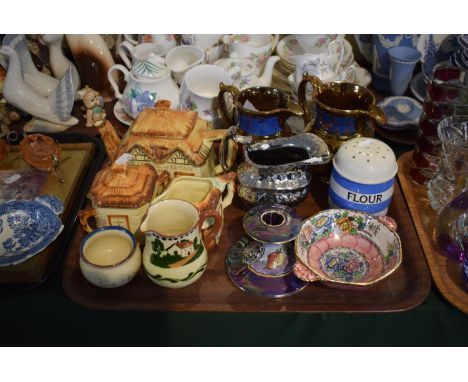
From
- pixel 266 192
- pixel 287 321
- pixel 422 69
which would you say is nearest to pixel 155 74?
pixel 266 192

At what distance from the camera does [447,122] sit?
3.27 feet

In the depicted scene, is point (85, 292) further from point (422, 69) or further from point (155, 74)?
point (422, 69)

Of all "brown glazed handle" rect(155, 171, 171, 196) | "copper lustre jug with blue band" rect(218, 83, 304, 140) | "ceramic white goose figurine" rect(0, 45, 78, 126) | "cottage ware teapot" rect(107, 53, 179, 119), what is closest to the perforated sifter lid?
"copper lustre jug with blue band" rect(218, 83, 304, 140)

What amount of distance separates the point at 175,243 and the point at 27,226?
1.19ft

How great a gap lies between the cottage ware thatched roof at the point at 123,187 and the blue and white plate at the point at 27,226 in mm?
139

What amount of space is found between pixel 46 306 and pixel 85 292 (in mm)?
79

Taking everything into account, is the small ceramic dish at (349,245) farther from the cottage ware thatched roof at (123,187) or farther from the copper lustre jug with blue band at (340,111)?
the cottage ware thatched roof at (123,187)

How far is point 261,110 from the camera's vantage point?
109 centimetres

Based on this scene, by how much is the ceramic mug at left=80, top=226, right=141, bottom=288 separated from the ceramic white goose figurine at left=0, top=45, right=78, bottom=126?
0.52 metres

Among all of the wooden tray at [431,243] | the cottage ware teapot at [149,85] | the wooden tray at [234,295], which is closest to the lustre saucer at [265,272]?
the wooden tray at [234,295]

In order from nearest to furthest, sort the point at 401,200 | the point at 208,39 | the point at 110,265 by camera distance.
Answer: the point at 110,265
the point at 401,200
the point at 208,39

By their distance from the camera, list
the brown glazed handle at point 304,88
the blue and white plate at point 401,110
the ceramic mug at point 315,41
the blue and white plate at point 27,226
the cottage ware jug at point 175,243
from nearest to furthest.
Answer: the cottage ware jug at point 175,243 → the blue and white plate at point 27,226 → the brown glazed handle at point 304,88 → the blue and white plate at point 401,110 → the ceramic mug at point 315,41

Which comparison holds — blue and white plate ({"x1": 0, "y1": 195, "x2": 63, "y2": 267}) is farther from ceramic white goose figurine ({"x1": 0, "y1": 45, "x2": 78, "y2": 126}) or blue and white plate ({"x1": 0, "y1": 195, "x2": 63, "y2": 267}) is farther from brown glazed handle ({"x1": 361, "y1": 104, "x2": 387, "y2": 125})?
brown glazed handle ({"x1": 361, "y1": 104, "x2": 387, "y2": 125})

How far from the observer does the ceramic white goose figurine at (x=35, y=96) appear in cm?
124
